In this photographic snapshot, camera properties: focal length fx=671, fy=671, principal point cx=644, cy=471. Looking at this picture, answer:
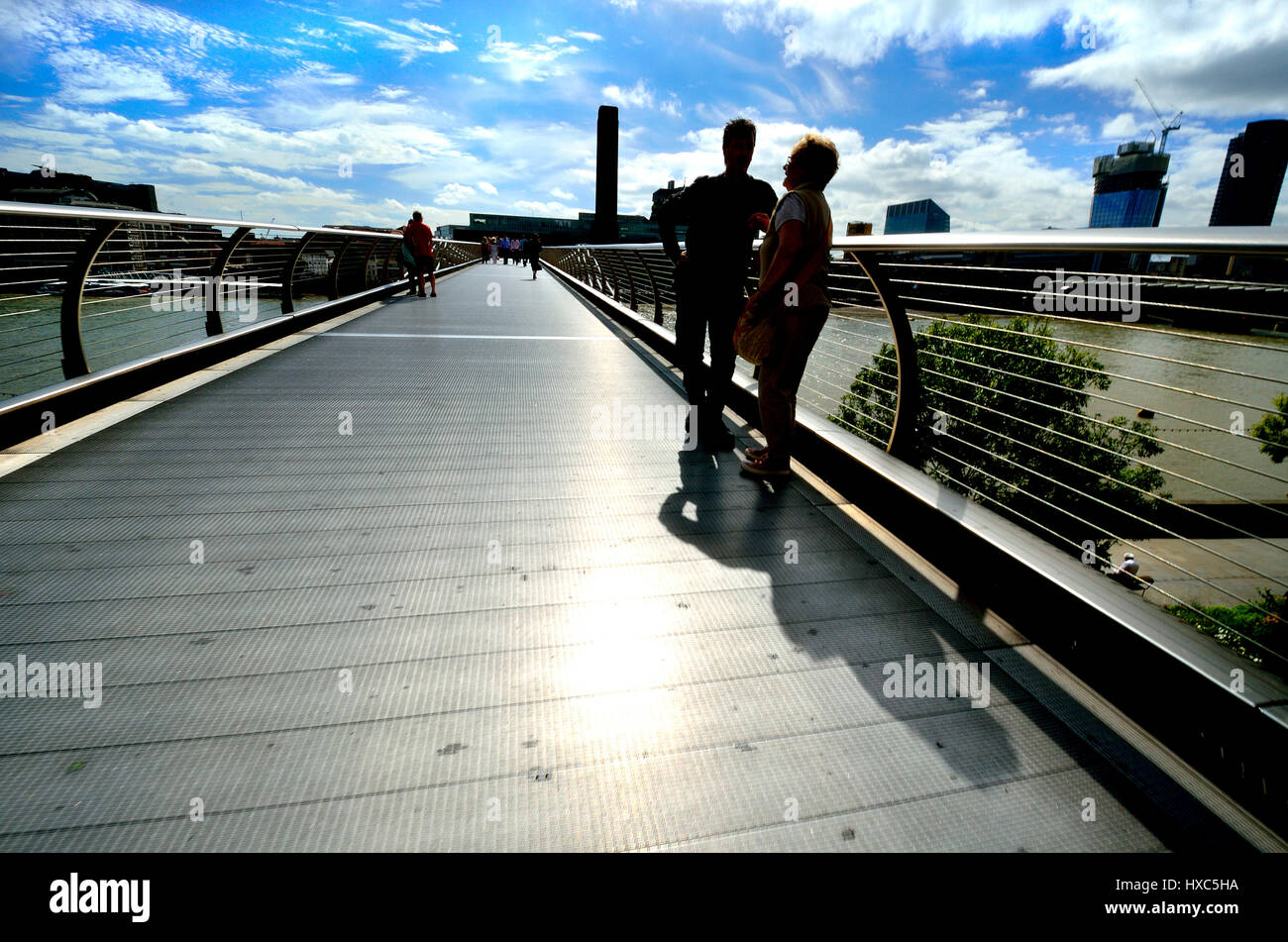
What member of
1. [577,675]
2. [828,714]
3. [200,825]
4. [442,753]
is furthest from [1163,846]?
[200,825]

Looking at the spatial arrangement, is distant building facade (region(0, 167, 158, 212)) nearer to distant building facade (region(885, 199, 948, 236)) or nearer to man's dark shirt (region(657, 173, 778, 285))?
man's dark shirt (region(657, 173, 778, 285))

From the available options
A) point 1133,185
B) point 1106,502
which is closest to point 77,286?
point 1106,502

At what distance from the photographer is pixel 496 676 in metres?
1.84

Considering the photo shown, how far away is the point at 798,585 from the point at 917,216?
198665 millimetres

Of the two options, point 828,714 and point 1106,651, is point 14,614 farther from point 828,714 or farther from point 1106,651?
point 1106,651

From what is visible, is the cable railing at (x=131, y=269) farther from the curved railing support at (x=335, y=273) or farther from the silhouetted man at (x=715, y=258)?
the silhouetted man at (x=715, y=258)

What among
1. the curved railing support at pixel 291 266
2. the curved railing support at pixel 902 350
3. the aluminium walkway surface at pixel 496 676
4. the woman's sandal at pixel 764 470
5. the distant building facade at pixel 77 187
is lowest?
the aluminium walkway surface at pixel 496 676

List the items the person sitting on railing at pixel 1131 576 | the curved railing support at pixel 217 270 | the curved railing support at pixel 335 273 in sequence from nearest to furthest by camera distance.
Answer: the person sitting on railing at pixel 1131 576 < the curved railing support at pixel 217 270 < the curved railing support at pixel 335 273

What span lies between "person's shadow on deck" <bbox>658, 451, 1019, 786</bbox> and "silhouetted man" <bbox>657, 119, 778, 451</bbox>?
0.49m

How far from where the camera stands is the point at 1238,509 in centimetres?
4072

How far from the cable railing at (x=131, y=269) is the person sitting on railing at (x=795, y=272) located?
11.4 feet

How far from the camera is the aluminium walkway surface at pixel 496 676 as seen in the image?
4.66 ft

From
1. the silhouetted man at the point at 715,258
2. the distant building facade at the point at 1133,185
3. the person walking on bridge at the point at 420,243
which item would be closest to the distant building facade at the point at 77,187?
the person walking on bridge at the point at 420,243

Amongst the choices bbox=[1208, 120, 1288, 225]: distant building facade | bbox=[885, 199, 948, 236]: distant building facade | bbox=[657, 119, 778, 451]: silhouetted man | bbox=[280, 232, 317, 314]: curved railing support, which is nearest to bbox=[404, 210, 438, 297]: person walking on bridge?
bbox=[280, 232, 317, 314]: curved railing support
